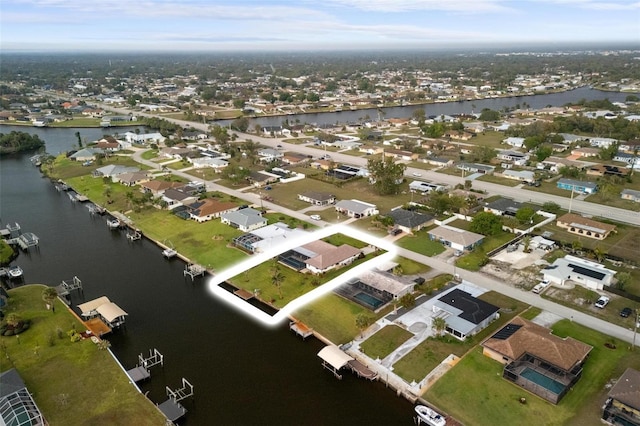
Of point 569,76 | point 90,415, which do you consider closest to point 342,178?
point 90,415

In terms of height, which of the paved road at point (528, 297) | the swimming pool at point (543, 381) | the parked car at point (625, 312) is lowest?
the paved road at point (528, 297)

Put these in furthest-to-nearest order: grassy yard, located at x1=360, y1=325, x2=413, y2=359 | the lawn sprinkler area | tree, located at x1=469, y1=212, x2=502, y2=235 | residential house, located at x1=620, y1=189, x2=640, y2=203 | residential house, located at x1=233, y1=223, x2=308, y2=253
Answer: residential house, located at x1=620, y1=189, x2=640, y2=203 < tree, located at x1=469, y1=212, x2=502, y2=235 < residential house, located at x1=233, y1=223, x2=308, y2=253 < the lawn sprinkler area < grassy yard, located at x1=360, y1=325, x2=413, y2=359

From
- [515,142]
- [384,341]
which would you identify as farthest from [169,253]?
[515,142]

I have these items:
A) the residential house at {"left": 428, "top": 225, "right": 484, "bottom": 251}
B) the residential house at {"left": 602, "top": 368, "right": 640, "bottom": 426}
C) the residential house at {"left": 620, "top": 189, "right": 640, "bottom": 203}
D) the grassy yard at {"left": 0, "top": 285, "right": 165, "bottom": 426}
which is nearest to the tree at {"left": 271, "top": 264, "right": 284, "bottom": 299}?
the grassy yard at {"left": 0, "top": 285, "right": 165, "bottom": 426}

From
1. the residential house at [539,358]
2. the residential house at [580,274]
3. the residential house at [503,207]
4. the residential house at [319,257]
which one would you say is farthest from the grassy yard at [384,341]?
the residential house at [503,207]

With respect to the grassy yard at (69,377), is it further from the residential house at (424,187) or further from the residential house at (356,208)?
the residential house at (424,187)

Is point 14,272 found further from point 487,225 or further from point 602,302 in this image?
point 602,302

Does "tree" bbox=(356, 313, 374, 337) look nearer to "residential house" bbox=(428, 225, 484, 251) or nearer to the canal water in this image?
the canal water
